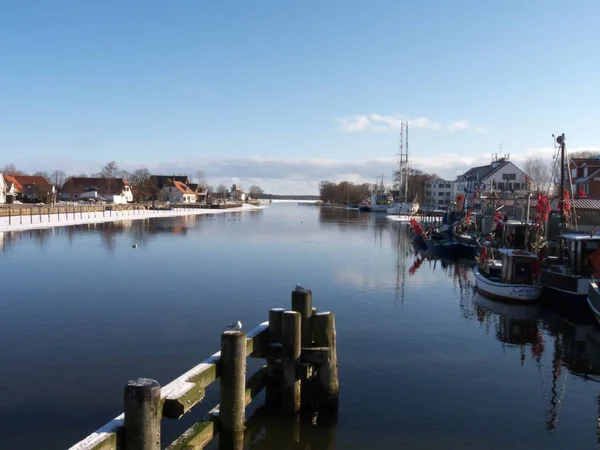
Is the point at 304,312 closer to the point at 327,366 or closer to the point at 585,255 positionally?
the point at 327,366

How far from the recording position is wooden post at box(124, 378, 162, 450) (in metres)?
7.29

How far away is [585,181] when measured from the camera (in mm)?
79875

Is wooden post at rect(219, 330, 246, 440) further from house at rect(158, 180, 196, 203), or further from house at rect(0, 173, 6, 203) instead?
house at rect(158, 180, 196, 203)

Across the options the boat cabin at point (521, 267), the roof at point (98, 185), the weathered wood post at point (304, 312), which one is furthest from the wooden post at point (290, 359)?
the roof at point (98, 185)

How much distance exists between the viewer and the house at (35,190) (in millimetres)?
139250

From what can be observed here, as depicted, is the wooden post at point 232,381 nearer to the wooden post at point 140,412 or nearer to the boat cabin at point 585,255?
the wooden post at point 140,412

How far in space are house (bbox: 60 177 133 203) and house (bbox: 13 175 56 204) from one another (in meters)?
8.44

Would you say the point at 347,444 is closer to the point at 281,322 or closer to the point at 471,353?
the point at 281,322

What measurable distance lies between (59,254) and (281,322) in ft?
111

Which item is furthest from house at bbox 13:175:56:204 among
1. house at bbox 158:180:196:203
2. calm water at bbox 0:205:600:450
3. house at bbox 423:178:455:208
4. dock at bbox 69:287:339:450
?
dock at bbox 69:287:339:450

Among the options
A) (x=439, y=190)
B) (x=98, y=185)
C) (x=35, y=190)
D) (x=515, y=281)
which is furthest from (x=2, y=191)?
(x=439, y=190)

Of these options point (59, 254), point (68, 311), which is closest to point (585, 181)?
point (59, 254)

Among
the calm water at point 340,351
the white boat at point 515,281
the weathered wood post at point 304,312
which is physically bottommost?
the calm water at point 340,351

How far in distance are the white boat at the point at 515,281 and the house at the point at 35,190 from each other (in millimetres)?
125661
